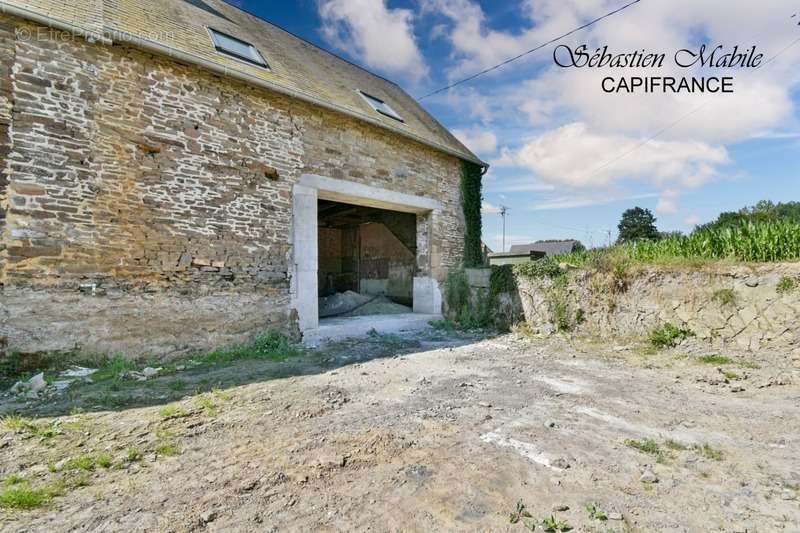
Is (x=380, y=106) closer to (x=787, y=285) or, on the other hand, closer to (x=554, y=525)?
(x=787, y=285)

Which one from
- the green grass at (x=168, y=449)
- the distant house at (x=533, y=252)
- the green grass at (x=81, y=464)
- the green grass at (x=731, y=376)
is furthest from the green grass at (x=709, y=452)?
the distant house at (x=533, y=252)

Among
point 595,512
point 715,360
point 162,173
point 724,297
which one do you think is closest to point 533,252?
point 724,297

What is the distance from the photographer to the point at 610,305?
266 inches

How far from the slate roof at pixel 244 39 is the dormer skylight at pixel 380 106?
0.27m

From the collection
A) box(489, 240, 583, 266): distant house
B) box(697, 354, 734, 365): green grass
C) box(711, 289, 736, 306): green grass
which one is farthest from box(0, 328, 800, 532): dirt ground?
box(489, 240, 583, 266): distant house

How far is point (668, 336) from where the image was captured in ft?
19.5

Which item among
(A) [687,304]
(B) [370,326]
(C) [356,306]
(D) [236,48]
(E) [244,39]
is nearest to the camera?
(A) [687,304]

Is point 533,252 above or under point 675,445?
above

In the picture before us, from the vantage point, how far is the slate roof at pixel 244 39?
18.6 ft

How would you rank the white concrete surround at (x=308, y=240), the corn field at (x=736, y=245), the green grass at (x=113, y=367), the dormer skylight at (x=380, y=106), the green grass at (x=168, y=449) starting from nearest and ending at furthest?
the green grass at (x=168, y=449) < the green grass at (x=113, y=367) < the corn field at (x=736, y=245) < the white concrete surround at (x=308, y=240) < the dormer skylight at (x=380, y=106)

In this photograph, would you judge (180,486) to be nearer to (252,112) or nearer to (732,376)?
(732,376)

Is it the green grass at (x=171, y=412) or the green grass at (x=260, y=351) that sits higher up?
the green grass at (x=171, y=412)

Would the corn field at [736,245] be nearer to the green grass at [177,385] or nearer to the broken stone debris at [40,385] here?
the green grass at [177,385]

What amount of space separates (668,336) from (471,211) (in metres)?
6.43
